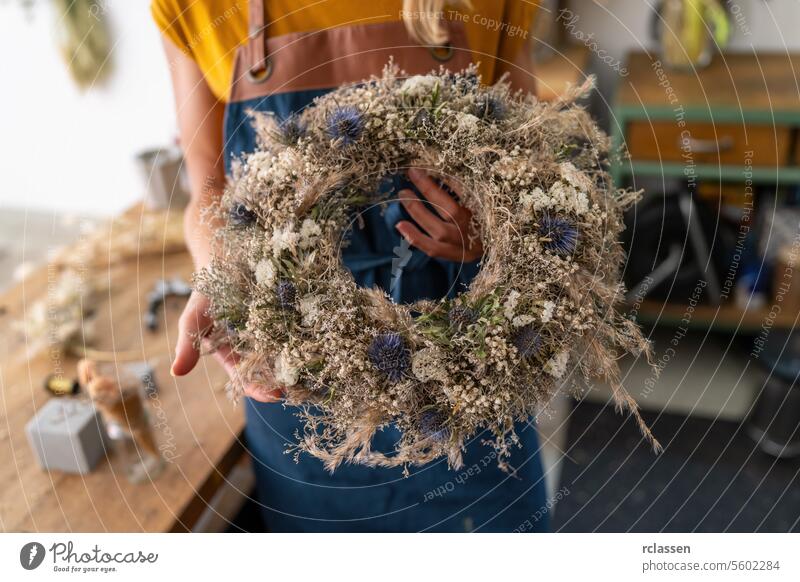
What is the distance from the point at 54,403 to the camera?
105 centimetres

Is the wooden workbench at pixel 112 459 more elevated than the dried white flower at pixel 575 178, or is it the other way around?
the dried white flower at pixel 575 178

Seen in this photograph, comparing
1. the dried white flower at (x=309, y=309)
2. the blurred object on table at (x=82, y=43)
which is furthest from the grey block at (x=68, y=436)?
the blurred object on table at (x=82, y=43)

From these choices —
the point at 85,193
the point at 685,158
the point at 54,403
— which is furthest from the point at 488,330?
the point at 85,193

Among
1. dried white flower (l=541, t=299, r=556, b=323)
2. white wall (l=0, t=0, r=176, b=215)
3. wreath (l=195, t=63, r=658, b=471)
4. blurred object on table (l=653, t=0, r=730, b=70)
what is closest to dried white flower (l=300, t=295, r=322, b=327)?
wreath (l=195, t=63, r=658, b=471)

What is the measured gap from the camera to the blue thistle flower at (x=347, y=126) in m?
0.72

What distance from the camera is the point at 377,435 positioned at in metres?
0.97

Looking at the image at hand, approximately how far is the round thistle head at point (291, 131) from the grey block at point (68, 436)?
1.90ft

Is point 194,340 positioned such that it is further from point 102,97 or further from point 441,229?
point 102,97

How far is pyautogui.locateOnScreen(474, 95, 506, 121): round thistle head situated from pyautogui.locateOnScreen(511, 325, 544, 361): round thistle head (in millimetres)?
233

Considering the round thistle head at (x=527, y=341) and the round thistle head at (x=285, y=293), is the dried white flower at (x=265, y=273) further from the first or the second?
the round thistle head at (x=527, y=341)

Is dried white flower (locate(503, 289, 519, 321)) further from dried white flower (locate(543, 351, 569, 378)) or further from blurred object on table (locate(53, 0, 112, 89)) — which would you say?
blurred object on table (locate(53, 0, 112, 89))

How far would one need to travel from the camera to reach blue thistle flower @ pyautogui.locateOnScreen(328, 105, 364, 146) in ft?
2.36

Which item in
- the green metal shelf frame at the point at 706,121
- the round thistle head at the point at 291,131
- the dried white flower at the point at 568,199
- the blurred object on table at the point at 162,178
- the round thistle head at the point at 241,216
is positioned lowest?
the blurred object on table at the point at 162,178

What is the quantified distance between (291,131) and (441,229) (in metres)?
0.22
